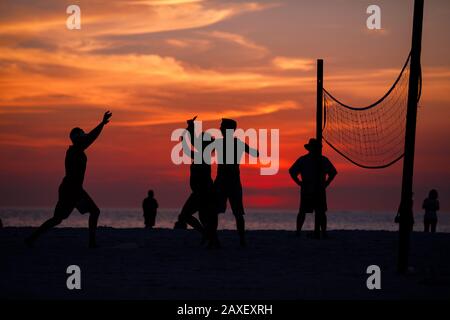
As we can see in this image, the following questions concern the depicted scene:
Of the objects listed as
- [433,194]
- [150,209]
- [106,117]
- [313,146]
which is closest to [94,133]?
[106,117]

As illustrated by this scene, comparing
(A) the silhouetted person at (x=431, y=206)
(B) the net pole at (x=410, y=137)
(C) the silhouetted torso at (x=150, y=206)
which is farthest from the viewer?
→ (C) the silhouetted torso at (x=150, y=206)

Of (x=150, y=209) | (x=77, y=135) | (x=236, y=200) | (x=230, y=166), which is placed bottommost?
(x=150, y=209)

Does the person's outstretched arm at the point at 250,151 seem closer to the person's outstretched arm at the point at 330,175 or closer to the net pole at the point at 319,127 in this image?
the net pole at the point at 319,127

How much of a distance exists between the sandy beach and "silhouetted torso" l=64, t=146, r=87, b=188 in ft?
3.90

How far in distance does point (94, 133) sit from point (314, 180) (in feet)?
18.1

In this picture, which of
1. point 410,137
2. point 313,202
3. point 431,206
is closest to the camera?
point 410,137

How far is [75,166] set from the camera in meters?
15.1

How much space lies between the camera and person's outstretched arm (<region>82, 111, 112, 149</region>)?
1438 centimetres

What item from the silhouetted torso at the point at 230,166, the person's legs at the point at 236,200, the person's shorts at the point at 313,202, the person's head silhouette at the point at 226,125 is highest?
the person's head silhouette at the point at 226,125

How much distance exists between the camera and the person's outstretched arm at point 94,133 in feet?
47.2

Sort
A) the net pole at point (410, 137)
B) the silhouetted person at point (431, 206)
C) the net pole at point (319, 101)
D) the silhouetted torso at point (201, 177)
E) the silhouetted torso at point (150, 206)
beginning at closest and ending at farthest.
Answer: the net pole at point (410, 137) < the silhouetted torso at point (201, 177) < the net pole at point (319, 101) < the silhouetted person at point (431, 206) < the silhouetted torso at point (150, 206)

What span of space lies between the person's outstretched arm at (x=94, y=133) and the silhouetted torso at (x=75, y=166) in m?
0.20

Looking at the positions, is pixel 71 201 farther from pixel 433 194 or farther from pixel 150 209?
pixel 433 194

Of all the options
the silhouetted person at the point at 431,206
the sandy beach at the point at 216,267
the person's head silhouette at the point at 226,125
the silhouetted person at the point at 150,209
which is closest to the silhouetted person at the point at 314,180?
the sandy beach at the point at 216,267
